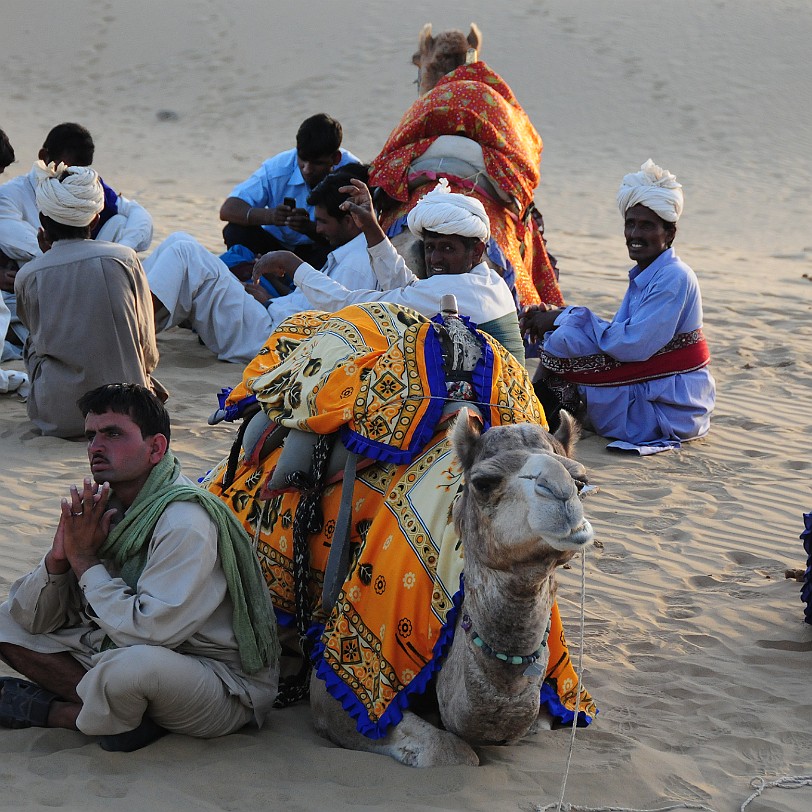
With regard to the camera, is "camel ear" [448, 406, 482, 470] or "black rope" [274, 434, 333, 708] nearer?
"camel ear" [448, 406, 482, 470]

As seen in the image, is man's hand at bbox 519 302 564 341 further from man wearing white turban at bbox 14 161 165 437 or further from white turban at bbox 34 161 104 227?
white turban at bbox 34 161 104 227

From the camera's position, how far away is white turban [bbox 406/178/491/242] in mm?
5512

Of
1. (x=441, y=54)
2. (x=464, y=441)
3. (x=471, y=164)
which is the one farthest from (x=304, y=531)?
(x=441, y=54)

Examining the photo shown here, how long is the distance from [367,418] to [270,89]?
73.0 ft

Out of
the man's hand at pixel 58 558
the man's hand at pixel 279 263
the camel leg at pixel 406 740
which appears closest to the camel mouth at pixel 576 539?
the camel leg at pixel 406 740

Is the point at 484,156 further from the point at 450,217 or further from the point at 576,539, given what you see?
the point at 576,539

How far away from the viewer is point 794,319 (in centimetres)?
1088

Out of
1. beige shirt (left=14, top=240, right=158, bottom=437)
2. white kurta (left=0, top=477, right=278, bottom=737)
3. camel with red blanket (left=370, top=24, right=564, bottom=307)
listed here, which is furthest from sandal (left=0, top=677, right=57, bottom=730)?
camel with red blanket (left=370, top=24, right=564, bottom=307)

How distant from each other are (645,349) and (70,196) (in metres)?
A: 3.39

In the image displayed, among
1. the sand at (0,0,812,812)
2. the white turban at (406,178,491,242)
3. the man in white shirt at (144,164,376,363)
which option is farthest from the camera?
the man in white shirt at (144,164,376,363)

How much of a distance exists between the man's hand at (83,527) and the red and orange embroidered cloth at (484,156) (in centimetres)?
484

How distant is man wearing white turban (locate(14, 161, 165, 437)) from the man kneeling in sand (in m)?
3.10

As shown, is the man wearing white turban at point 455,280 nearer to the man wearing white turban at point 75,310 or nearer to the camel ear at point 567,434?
the man wearing white turban at point 75,310

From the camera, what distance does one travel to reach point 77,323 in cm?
690
